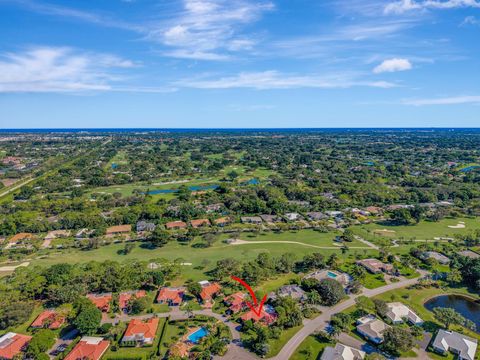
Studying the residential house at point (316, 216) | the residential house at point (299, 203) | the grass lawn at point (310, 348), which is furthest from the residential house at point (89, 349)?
the residential house at point (299, 203)

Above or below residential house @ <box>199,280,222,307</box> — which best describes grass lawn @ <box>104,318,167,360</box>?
below

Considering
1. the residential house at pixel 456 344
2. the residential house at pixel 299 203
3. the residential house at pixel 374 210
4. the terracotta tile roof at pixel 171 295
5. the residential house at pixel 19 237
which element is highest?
the residential house at pixel 299 203

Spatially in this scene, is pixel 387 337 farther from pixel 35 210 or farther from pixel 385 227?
pixel 35 210

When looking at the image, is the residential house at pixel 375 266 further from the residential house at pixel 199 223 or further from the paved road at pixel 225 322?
the residential house at pixel 199 223

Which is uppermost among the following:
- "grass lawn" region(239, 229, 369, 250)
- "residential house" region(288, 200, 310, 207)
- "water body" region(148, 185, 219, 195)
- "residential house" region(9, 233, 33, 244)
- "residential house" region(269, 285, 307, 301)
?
"water body" region(148, 185, 219, 195)

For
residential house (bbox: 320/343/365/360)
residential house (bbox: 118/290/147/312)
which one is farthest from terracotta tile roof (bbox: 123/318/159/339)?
residential house (bbox: 320/343/365/360)

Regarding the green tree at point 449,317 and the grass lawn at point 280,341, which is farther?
the green tree at point 449,317

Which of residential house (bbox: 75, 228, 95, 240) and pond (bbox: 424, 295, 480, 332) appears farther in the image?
residential house (bbox: 75, 228, 95, 240)

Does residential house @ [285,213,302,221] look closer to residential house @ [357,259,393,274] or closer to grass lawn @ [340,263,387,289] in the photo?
residential house @ [357,259,393,274]
